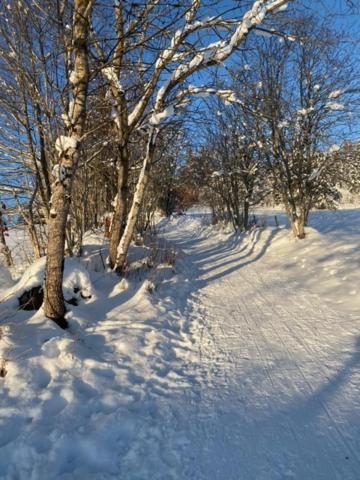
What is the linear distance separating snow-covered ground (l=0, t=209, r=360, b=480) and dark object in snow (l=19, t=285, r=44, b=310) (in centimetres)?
19

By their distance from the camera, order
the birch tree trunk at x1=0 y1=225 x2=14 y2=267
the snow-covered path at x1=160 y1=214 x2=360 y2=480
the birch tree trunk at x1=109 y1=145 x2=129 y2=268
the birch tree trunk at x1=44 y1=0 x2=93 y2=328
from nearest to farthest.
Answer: the snow-covered path at x1=160 y1=214 x2=360 y2=480 < the birch tree trunk at x1=44 y1=0 x2=93 y2=328 < the birch tree trunk at x1=0 y1=225 x2=14 y2=267 < the birch tree trunk at x1=109 y1=145 x2=129 y2=268

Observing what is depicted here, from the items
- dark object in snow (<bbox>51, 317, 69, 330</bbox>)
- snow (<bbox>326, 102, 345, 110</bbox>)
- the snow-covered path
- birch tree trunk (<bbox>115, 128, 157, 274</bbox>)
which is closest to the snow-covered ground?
the snow-covered path

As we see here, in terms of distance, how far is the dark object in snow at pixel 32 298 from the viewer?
427 cm

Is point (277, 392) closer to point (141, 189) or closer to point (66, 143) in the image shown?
point (66, 143)

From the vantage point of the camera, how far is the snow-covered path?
215cm

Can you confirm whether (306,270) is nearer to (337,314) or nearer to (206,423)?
(337,314)

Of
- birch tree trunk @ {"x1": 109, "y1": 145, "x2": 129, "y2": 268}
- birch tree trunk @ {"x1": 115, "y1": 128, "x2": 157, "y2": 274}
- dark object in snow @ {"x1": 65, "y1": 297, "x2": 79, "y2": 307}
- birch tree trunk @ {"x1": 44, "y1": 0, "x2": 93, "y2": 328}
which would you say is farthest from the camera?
birch tree trunk @ {"x1": 109, "y1": 145, "x2": 129, "y2": 268}

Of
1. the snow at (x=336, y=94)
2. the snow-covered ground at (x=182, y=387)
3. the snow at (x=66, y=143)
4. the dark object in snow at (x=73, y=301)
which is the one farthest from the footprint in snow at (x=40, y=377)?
the snow at (x=336, y=94)

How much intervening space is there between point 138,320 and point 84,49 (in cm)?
391

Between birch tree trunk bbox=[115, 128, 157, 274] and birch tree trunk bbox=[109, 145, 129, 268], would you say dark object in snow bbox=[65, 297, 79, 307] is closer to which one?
birch tree trunk bbox=[115, 128, 157, 274]

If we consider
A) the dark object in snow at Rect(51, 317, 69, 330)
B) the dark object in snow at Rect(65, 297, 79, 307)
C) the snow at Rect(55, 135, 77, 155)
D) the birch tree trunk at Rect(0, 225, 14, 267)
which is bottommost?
the dark object in snow at Rect(51, 317, 69, 330)

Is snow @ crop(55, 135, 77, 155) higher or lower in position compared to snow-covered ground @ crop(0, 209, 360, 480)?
higher

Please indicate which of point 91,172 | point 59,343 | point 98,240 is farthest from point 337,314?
point 91,172

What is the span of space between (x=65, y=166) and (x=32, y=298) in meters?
2.00
